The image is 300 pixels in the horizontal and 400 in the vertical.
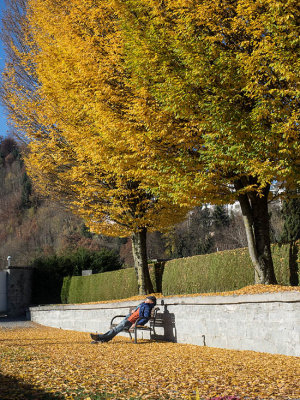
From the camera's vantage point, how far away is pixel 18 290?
2044cm

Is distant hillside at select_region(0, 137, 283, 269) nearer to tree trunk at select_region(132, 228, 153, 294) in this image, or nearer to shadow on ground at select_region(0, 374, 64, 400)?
tree trunk at select_region(132, 228, 153, 294)

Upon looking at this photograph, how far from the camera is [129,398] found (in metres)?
4.18

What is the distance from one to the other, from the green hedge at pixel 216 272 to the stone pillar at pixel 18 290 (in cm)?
1016

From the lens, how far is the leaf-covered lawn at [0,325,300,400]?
4367 mm

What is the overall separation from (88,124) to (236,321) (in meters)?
6.29

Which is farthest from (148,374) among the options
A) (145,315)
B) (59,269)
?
(59,269)

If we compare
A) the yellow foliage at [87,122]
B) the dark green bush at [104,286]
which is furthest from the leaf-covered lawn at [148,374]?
the dark green bush at [104,286]

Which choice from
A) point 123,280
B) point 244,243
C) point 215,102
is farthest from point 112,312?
point 244,243

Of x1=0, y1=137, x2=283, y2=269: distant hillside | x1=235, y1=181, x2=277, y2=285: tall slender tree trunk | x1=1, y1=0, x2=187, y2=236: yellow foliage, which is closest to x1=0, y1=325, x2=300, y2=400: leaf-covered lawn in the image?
x1=235, y1=181, x2=277, y2=285: tall slender tree trunk

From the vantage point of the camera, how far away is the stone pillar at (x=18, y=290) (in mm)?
20156

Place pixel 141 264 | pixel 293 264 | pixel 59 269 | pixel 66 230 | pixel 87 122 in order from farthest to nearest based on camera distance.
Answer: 1. pixel 66 230
2. pixel 59 269
3. pixel 141 264
4. pixel 87 122
5. pixel 293 264

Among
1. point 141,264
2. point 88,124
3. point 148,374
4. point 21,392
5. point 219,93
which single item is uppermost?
point 88,124

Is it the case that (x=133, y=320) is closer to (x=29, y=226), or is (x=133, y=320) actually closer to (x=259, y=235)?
(x=259, y=235)

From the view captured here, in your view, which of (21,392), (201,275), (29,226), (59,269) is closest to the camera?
(21,392)
